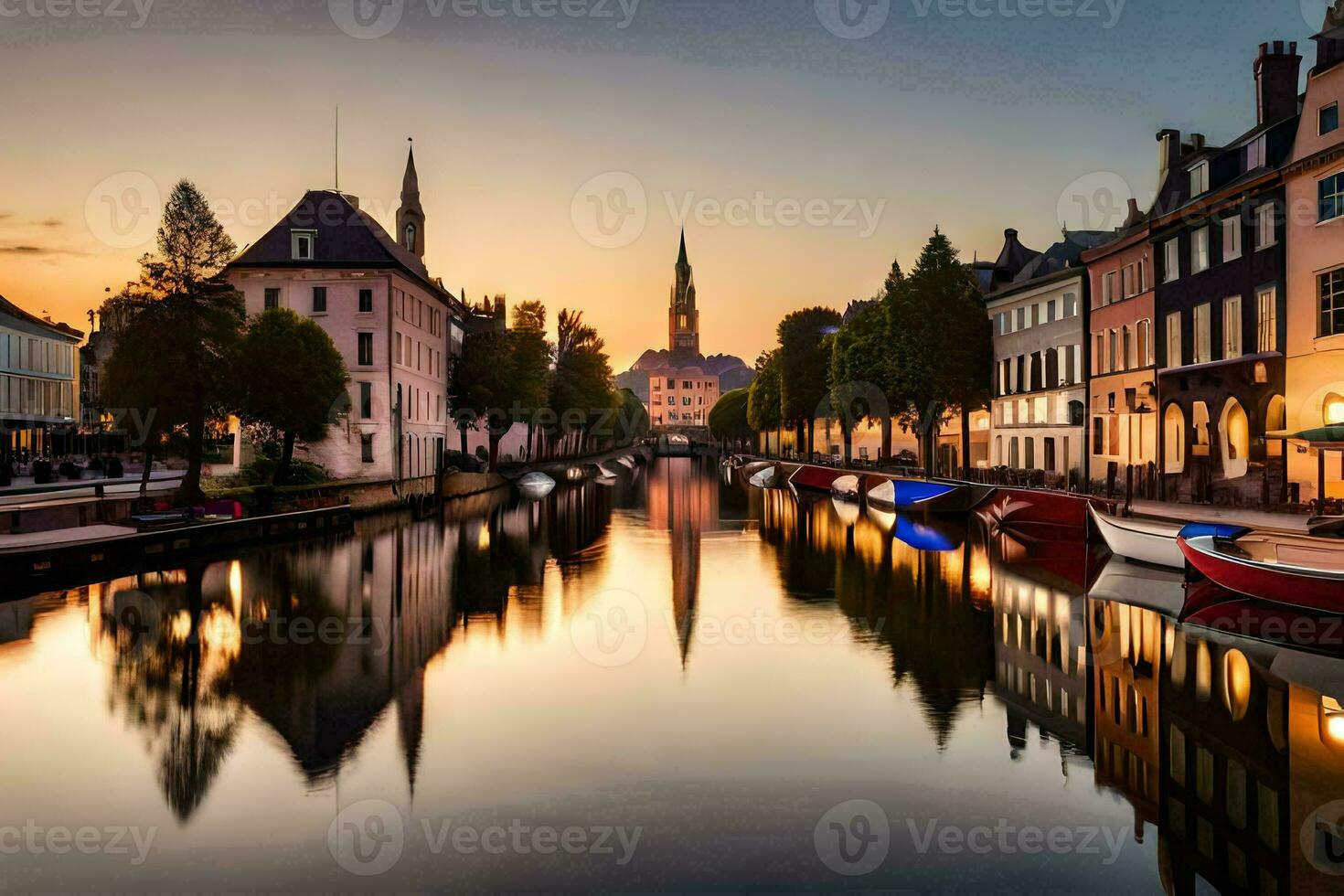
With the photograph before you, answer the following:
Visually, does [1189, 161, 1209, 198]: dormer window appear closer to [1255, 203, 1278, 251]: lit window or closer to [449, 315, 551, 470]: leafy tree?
[1255, 203, 1278, 251]: lit window

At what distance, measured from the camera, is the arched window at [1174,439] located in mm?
39031

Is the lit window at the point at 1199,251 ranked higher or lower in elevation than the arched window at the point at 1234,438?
higher

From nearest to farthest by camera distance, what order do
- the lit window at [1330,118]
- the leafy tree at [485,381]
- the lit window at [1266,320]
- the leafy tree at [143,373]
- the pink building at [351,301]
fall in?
the lit window at [1330,118]
the lit window at [1266,320]
the leafy tree at [143,373]
the pink building at [351,301]
the leafy tree at [485,381]

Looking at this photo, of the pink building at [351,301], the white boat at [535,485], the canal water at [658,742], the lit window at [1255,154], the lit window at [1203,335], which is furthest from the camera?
the white boat at [535,485]

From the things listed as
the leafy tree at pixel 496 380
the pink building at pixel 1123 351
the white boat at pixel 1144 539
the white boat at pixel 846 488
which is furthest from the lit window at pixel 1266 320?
the leafy tree at pixel 496 380

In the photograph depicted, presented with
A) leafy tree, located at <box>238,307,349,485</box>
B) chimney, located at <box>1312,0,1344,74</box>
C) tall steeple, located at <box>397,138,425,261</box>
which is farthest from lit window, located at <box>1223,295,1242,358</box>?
tall steeple, located at <box>397,138,425,261</box>

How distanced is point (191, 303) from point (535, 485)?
35175 mm

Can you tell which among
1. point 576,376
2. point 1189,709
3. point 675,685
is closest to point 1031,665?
point 1189,709

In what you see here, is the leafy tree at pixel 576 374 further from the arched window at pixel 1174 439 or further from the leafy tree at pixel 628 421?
the arched window at pixel 1174 439

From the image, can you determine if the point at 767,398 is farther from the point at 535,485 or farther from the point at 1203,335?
the point at 1203,335

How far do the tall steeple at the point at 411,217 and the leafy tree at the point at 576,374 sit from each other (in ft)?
50.1

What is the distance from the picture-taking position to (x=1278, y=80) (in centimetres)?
3697

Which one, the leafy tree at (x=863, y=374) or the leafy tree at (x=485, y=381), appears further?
the leafy tree at (x=485, y=381)

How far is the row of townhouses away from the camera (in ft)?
98.3
